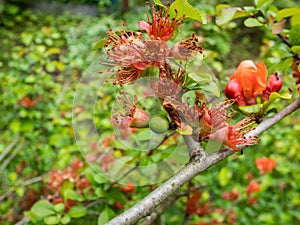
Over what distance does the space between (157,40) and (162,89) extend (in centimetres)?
8

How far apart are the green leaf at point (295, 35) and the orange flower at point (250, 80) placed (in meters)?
0.19

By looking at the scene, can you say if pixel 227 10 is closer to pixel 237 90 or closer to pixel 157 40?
pixel 237 90

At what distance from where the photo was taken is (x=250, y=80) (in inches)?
32.0

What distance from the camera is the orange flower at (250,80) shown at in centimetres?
81

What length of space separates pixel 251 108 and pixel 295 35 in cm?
27

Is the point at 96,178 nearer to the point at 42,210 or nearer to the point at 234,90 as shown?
the point at 42,210

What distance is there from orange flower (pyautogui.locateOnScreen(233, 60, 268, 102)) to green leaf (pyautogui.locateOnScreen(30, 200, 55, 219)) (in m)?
0.53

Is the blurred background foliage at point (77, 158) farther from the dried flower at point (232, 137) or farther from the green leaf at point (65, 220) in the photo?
the dried flower at point (232, 137)

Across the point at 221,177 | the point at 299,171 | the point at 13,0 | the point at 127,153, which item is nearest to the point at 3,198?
the point at 127,153

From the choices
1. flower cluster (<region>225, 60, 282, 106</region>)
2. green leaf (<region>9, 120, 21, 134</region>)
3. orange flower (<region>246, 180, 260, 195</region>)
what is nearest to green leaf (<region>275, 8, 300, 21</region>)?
flower cluster (<region>225, 60, 282, 106</region>)

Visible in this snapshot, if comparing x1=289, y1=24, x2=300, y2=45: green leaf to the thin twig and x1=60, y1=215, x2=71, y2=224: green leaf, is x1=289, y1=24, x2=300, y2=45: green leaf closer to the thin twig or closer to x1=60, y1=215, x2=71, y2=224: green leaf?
x1=60, y1=215, x2=71, y2=224: green leaf

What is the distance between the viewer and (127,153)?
1.11 meters

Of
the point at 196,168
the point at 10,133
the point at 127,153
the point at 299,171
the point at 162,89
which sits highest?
the point at 162,89

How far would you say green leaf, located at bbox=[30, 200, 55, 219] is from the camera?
100cm
